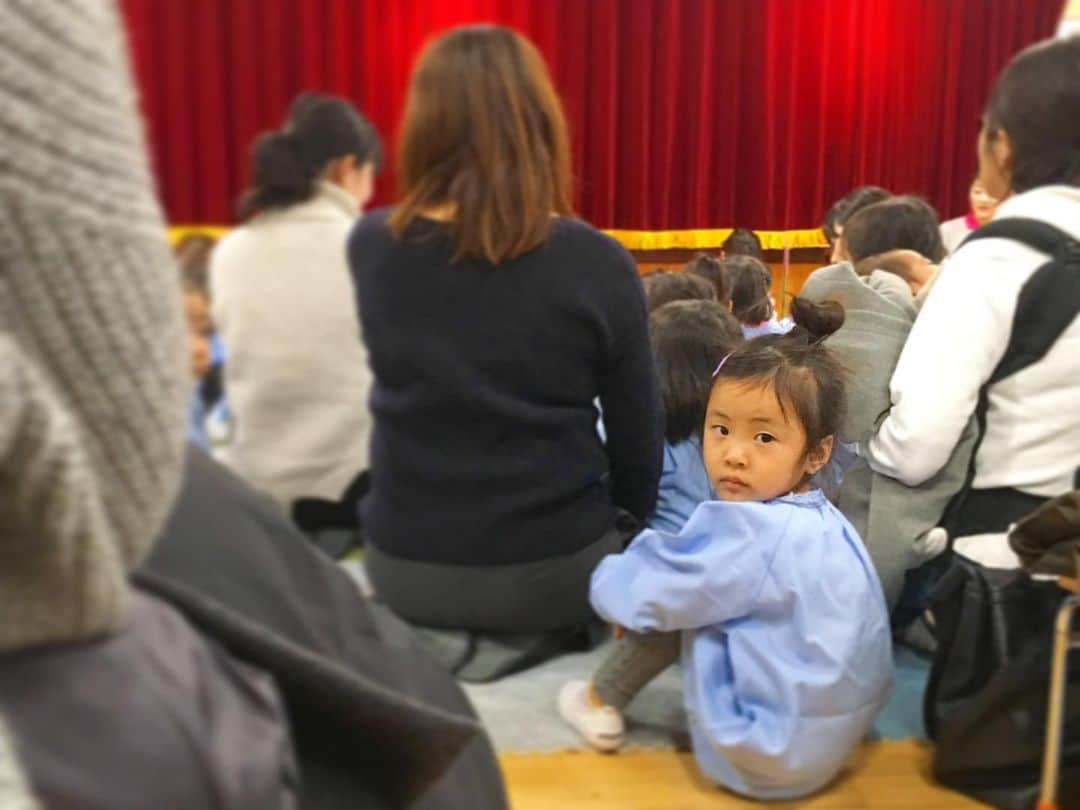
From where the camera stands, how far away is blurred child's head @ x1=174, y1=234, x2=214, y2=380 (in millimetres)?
407

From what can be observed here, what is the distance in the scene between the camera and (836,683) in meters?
1.05

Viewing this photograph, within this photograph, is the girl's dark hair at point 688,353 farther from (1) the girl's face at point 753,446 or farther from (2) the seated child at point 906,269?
(2) the seated child at point 906,269

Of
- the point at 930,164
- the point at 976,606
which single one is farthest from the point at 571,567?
the point at 976,606

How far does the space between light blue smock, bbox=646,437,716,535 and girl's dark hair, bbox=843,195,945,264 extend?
7.3 inches

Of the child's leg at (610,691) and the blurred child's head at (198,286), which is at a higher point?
the blurred child's head at (198,286)

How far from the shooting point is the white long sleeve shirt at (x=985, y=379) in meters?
0.83

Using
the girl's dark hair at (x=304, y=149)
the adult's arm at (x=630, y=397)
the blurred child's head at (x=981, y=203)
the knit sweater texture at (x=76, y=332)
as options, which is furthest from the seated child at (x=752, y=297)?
the knit sweater texture at (x=76, y=332)

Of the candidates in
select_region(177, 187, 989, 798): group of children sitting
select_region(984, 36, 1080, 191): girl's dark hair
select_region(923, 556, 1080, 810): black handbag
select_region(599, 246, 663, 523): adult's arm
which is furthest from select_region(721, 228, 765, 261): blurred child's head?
select_region(923, 556, 1080, 810): black handbag

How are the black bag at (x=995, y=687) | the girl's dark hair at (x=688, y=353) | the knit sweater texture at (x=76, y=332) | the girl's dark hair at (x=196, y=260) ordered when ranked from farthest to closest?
the black bag at (x=995, y=687) → the girl's dark hair at (x=688, y=353) → the girl's dark hair at (x=196, y=260) → the knit sweater texture at (x=76, y=332)

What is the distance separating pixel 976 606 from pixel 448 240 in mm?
891

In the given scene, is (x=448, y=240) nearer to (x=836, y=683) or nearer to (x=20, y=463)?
(x=20, y=463)

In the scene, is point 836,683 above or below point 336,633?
below

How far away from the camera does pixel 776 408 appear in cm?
74

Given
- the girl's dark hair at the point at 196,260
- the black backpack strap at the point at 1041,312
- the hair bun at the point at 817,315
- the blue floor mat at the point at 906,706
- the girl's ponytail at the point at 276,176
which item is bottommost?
the blue floor mat at the point at 906,706
